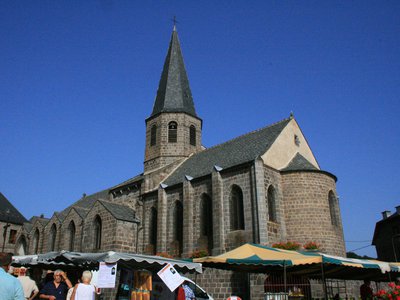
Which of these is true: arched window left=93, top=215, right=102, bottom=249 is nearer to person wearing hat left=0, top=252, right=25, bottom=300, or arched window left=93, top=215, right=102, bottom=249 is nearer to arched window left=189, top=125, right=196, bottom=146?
arched window left=189, top=125, right=196, bottom=146

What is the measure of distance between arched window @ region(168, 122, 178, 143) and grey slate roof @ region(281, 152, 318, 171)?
11.1m

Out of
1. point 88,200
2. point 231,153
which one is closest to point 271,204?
point 231,153

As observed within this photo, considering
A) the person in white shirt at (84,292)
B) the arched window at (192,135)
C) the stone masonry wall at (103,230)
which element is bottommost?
the person in white shirt at (84,292)

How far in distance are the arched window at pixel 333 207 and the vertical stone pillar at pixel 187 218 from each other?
28.1 feet

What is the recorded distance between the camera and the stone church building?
20.8m

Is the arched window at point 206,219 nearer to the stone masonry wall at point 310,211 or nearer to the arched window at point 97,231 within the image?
the stone masonry wall at point 310,211

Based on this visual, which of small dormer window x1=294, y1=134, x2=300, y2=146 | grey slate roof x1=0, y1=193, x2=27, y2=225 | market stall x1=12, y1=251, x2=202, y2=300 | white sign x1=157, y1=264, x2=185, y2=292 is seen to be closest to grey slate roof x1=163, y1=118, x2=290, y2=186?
small dormer window x1=294, y1=134, x2=300, y2=146

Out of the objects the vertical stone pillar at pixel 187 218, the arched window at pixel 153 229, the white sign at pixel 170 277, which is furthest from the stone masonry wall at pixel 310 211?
the white sign at pixel 170 277

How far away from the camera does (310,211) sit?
69.0 ft

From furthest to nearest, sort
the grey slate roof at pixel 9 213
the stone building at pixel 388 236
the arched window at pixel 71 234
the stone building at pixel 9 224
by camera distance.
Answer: the grey slate roof at pixel 9 213, the stone building at pixel 9 224, the stone building at pixel 388 236, the arched window at pixel 71 234

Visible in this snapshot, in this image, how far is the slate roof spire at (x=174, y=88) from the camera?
33.1 metres

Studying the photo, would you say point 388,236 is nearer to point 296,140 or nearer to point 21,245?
point 296,140

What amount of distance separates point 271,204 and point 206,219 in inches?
166

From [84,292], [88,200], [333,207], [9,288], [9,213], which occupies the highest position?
[88,200]
